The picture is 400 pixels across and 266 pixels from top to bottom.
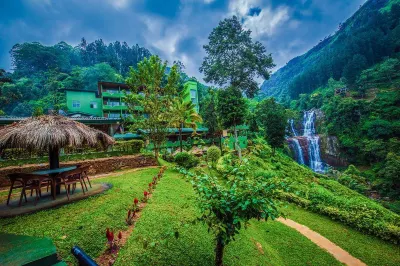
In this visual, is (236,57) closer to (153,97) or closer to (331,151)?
(153,97)

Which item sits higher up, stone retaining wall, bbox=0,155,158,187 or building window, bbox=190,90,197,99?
building window, bbox=190,90,197,99

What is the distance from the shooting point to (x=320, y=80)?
5500cm

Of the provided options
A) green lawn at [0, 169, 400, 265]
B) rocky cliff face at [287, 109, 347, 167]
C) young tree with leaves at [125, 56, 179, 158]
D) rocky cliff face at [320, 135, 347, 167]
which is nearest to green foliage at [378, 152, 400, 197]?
rocky cliff face at [320, 135, 347, 167]

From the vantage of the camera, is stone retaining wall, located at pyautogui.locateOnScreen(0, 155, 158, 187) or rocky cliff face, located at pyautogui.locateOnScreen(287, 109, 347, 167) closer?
stone retaining wall, located at pyautogui.locateOnScreen(0, 155, 158, 187)

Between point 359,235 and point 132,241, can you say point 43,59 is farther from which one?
point 359,235

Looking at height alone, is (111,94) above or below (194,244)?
above

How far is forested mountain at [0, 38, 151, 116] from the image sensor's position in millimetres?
32919

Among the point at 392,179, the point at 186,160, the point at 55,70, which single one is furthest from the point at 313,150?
the point at 55,70

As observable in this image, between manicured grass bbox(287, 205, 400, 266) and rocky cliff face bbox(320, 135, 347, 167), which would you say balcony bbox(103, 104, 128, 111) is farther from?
rocky cliff face bbox(320, 135, 347, 167)

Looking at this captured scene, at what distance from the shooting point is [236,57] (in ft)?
63.1

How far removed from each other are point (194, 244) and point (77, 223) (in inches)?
104

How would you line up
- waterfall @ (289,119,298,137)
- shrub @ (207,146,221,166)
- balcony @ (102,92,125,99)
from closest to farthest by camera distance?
shrub @ (207,146,221,166)
balcony @ (102,92,125,99)
waterfall @ (289,119,298,137)

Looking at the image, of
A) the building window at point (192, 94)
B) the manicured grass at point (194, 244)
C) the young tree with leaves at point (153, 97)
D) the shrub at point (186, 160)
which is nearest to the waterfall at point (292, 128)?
the building window at point (192, 94)

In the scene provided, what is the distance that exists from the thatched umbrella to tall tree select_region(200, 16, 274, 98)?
1536cm
